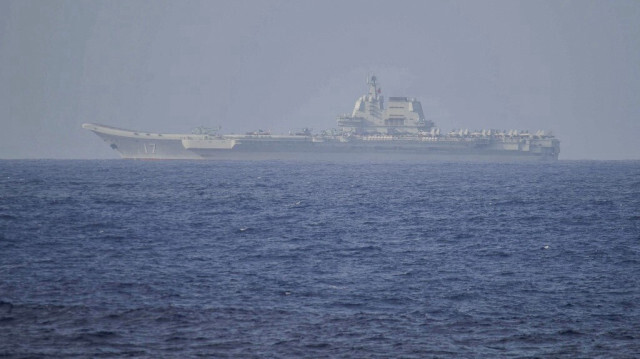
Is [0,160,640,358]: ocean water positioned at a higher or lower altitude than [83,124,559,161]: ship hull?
lower

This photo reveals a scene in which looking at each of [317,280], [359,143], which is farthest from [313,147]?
[317,280]

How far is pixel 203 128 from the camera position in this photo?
153 meters

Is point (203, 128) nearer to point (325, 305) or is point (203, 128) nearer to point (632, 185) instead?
point (632, 185)

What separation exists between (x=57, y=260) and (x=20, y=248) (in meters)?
3.57

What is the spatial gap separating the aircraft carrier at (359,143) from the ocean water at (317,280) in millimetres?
86059

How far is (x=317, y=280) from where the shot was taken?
2727 cm

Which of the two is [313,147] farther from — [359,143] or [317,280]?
[317,280]

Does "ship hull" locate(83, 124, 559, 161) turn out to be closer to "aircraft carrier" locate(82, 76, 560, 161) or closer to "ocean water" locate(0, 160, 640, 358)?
"aircraft carrier" locate(82, 76, 560, 161)

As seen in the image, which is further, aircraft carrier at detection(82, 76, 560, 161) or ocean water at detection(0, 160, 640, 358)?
aircraft carrier at detection(82, 76, 560, 161)

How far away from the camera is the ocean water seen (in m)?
19.8

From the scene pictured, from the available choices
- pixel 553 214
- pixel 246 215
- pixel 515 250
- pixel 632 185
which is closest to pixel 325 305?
pixel 515 250

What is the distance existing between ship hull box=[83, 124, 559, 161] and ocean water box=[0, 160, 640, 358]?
3371 inches

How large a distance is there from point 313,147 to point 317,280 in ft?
388

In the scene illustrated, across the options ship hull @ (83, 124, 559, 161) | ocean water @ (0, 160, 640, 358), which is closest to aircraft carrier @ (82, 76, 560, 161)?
ship hull @ (83, 124, 559, 161)
